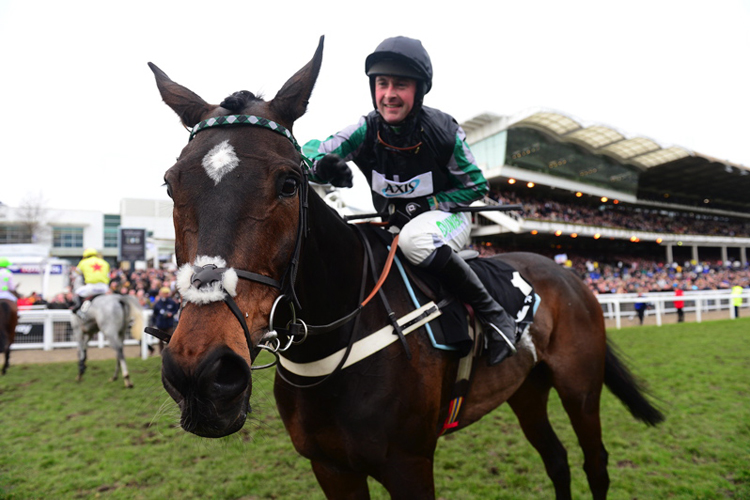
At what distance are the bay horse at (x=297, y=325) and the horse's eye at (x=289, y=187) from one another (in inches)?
0.5

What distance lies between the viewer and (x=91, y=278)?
26.1 ft

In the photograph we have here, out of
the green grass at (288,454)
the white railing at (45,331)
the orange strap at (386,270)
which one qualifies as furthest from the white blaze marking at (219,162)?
the white railing at (45,331)

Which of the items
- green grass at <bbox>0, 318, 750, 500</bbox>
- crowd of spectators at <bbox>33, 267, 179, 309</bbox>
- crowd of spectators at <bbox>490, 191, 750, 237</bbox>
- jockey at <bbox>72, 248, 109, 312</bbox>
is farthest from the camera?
crowd of spectators at <bbox>490, 191, 750, 237</bbox>

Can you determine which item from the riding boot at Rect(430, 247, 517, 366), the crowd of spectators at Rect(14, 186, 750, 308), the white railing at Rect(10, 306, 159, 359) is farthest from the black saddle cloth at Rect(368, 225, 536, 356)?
the crowd of spectators at Rect(14, 186, 750, 308)

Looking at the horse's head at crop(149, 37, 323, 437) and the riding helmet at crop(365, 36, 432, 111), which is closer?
A: the horse's head at crop(149, 37, 323, 437)

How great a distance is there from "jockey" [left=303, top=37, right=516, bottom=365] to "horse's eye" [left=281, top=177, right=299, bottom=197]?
0.55m

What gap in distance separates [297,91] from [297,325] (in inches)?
37.3

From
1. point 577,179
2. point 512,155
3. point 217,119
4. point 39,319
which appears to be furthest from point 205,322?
point 577,179

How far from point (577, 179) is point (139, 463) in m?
37.3

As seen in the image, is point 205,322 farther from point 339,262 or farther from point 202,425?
point 339,262

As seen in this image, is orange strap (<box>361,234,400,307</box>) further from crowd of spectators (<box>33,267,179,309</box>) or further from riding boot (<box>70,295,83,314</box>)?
riding boot (<box>70,295,83,314</box>)

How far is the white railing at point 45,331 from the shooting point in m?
10.8

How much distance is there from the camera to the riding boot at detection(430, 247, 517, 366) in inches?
91.1

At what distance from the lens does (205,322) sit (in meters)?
1.16
